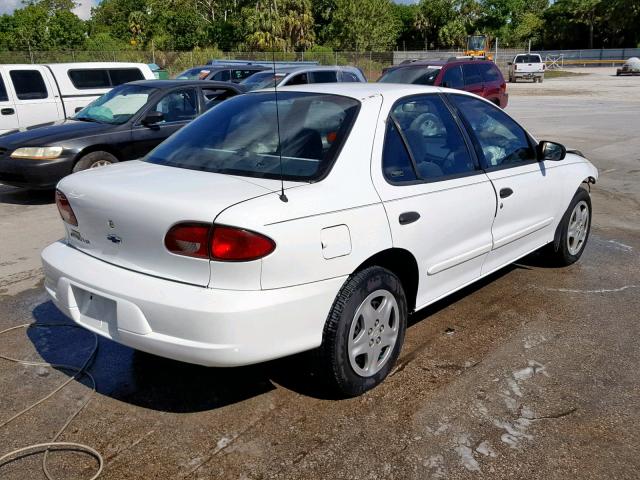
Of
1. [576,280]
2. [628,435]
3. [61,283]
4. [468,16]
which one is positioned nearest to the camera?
[628,435]

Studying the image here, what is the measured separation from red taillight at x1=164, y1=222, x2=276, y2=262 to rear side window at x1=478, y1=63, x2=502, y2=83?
14.4 m

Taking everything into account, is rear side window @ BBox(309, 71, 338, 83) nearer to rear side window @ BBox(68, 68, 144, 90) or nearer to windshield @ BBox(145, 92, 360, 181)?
rear side window @ BBox(68, 68, 144, 90)

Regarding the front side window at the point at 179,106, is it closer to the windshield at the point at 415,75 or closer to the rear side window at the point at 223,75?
the windshield at the point at 415,75

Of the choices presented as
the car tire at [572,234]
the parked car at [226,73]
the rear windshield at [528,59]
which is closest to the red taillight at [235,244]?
the car tire at [572,234]

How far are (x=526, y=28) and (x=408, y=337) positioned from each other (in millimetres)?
79329

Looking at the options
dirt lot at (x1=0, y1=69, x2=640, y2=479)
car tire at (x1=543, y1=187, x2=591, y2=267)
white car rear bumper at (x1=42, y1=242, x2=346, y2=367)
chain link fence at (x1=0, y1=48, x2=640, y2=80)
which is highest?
chain link fence at (x1=0, y1=48, x2=640, y2=80)

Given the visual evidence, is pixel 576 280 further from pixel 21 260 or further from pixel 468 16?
pixel 468 16

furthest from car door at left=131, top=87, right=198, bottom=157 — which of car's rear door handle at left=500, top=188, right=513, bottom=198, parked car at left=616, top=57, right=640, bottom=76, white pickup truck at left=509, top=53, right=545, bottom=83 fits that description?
parked car at left=616, top=57, right=640, bottom=76

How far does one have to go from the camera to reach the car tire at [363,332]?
318 centimetres

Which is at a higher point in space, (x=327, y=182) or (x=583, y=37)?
(x=583, y=37)

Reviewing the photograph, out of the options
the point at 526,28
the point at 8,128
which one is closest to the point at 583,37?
the point at 526,28

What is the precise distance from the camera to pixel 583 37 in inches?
3017

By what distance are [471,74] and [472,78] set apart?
0.10 metres

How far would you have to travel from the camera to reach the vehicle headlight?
25.7 ft
